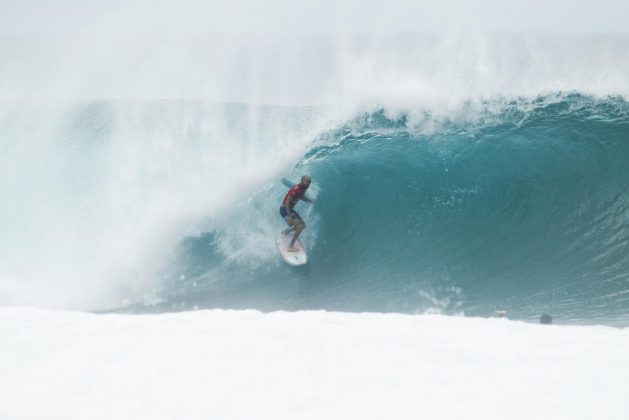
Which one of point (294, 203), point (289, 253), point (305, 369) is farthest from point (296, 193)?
point (305, 369)

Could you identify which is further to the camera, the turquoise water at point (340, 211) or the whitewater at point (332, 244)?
the turquoise water at point (340, 211)

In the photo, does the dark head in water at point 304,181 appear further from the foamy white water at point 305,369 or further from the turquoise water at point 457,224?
the foamy white water at point 305,369

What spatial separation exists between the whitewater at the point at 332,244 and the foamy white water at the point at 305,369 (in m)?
0.02

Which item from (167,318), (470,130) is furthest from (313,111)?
(167,318)

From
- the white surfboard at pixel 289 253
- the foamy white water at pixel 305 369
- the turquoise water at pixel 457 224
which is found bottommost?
the white surfboard at pixel 289 253

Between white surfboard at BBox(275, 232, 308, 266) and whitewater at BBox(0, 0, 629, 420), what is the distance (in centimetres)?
24

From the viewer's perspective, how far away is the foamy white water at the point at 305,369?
150 inches

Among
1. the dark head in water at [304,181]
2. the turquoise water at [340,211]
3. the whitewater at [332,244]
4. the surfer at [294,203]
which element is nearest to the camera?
the whitewater at [332,244]

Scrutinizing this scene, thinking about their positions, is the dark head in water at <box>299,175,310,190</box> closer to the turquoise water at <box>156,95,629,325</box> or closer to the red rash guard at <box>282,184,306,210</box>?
the red rash guard at <box>282,184,306,210</box>

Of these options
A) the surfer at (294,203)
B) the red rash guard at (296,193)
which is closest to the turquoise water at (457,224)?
the surfer at (294,203)

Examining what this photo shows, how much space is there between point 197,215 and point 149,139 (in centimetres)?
337

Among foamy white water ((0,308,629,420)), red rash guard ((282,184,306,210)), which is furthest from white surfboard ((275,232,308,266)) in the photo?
foamy white water ((0,308,629,420))

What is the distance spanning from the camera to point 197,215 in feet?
34.3

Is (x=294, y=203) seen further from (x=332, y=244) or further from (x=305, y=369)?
(x=305, y=369)
